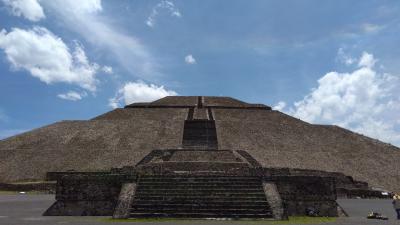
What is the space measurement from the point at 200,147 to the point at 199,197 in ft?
75.2

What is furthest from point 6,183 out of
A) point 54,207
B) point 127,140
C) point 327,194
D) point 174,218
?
point 327,194

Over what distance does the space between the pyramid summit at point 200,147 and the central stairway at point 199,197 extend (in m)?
6.13

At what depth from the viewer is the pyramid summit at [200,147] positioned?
1236 inches

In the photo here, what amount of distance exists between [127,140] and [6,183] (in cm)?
1125

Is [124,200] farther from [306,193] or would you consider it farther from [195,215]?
[306,193]

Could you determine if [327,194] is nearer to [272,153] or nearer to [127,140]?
[272,153]

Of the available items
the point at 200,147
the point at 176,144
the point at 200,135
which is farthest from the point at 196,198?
the point at 200,135

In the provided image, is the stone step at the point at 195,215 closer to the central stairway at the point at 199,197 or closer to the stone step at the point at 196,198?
the central stairway at the point at 199,197

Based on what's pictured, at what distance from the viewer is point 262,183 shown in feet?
54.7

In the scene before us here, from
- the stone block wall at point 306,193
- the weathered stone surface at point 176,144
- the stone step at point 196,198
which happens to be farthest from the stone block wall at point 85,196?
the weathered stone surface at point 176,144

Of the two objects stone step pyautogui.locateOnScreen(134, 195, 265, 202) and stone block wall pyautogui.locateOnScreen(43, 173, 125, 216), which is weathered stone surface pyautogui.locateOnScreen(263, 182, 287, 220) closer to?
stone step pyautogui.locateOnScreen(134, 195, 265, 202)

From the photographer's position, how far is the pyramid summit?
103ft

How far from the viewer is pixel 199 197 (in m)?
15.8

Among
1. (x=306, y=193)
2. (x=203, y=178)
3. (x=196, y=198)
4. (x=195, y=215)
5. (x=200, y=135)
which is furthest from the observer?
(x=200, y=135)
